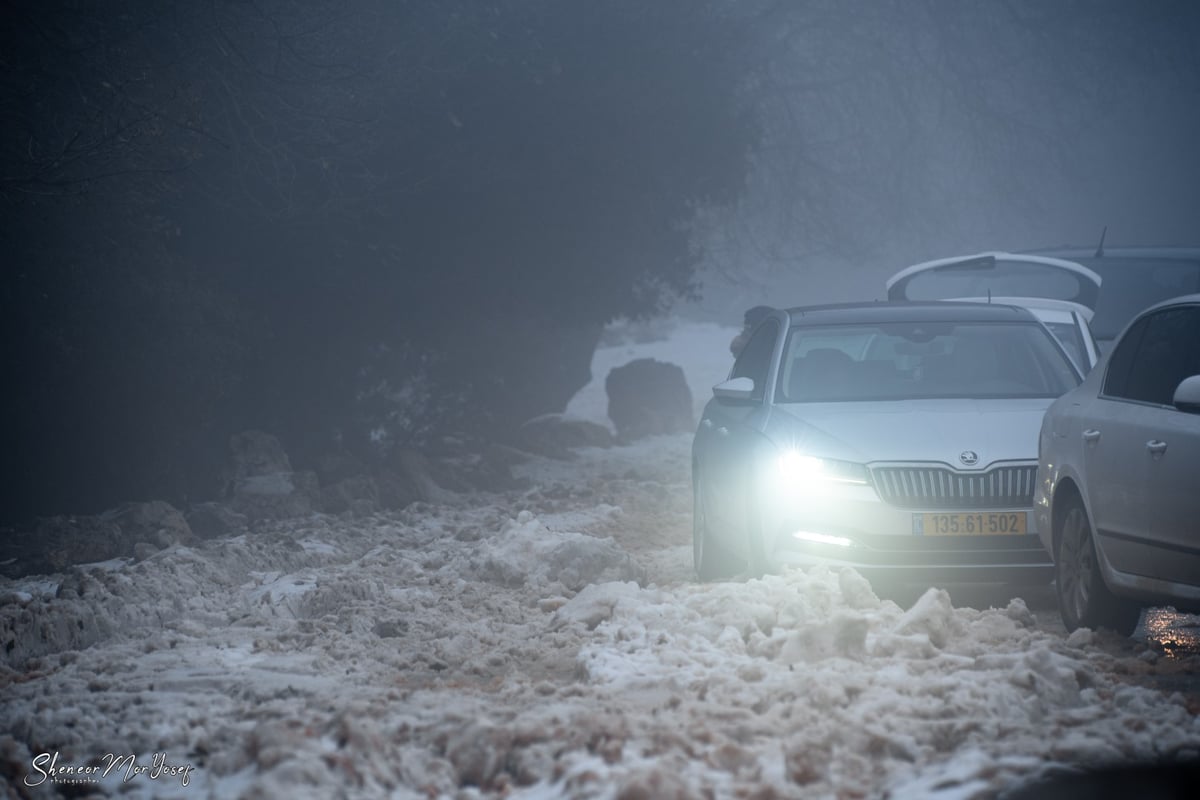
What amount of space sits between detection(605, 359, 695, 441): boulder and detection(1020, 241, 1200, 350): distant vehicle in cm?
1006

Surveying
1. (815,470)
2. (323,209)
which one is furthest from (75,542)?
(815,470)

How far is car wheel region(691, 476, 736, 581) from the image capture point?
367 inches

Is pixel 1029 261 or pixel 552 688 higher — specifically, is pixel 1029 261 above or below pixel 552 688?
above

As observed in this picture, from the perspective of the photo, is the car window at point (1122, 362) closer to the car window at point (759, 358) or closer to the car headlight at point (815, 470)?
the car headlight at point (815, 470)

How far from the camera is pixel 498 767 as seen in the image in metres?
5.02

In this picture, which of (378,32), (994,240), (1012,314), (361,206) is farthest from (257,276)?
(994,240)

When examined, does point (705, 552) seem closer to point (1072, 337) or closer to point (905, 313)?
point (905, 313)

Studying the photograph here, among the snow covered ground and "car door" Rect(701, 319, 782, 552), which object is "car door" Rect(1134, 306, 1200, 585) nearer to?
the snow covered ground

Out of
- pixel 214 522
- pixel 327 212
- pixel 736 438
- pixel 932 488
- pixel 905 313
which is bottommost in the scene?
pixel 214 522

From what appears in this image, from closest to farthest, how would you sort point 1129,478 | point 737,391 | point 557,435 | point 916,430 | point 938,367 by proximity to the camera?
1. point 1129,478
2. point 916,430
3. point 737,391
4. point 938,367
5. point 557,435

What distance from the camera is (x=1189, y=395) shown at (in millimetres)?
5984

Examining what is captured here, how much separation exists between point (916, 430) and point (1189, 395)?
6.72 ft

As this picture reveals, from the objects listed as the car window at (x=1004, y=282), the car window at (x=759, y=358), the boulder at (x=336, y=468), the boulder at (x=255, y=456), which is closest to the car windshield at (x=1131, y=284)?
the car window at (x=1004, y=282)

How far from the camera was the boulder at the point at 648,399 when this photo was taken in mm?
22391
